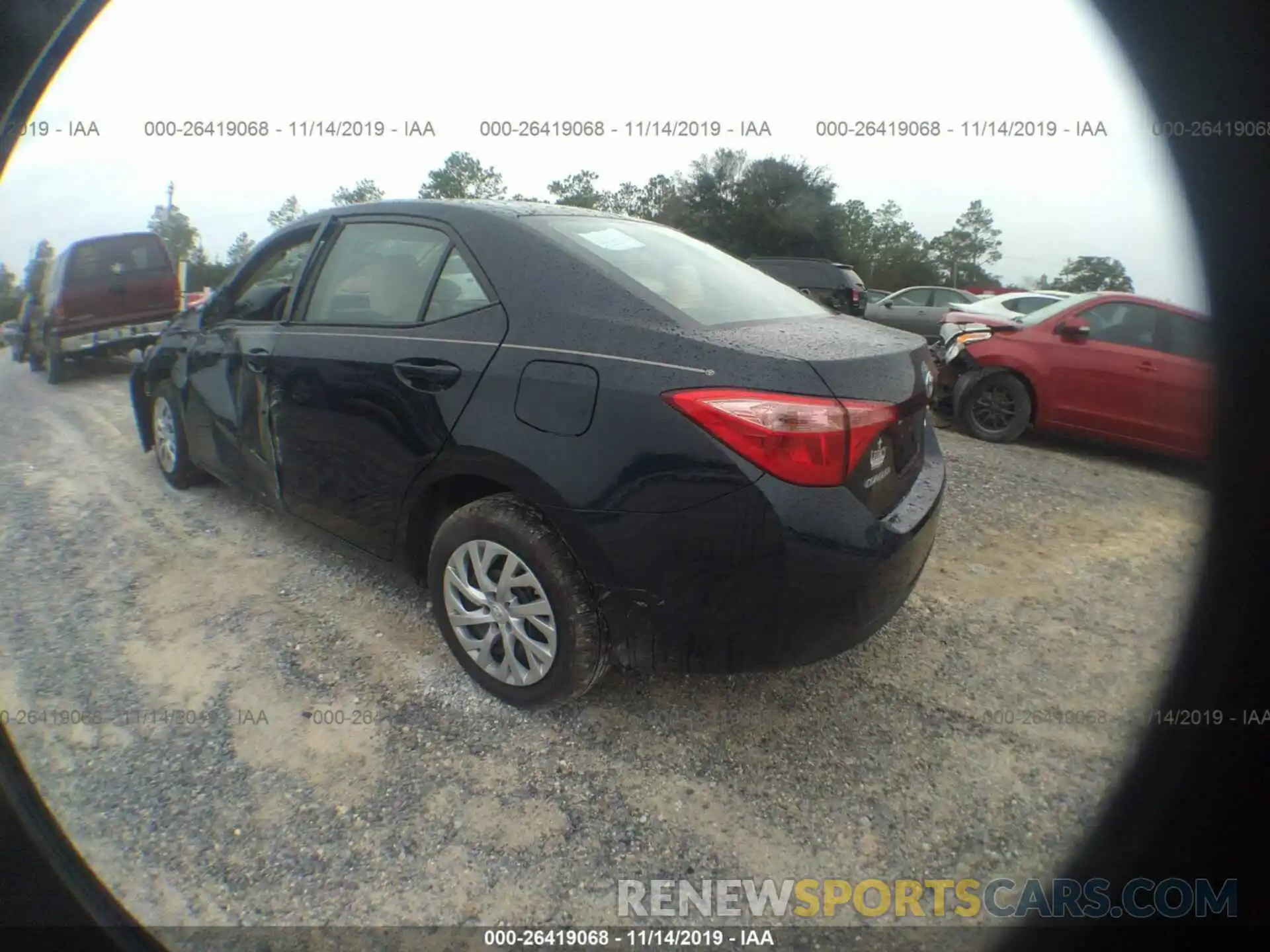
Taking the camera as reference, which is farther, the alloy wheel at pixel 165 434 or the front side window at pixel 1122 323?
the front side window at pixel 1122 323

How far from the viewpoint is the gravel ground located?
1719 mm

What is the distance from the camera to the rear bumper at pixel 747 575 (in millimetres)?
1754

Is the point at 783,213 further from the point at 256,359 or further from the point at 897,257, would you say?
the point at 256,359

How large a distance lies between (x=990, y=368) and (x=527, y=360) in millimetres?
5328

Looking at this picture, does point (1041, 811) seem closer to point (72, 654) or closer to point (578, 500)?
point (578, 500)

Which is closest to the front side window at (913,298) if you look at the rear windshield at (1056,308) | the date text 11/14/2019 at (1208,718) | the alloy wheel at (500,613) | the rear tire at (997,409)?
the rear windshield at (1056,308)

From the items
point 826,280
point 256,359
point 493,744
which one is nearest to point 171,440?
point 256,359

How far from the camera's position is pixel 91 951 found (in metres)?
1.45

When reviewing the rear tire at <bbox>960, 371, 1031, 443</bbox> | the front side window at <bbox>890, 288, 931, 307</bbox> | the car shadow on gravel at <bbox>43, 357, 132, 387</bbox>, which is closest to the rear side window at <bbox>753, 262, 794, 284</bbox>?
the front side window at <bbox>890, 288, 931, 307</bbox>

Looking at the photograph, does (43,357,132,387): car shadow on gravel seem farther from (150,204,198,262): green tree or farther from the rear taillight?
the rear taillight

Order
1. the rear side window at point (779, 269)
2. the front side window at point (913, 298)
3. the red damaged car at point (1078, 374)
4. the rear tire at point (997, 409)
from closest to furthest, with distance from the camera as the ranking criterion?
1. the red damaged car at point (1078, 374)
2. the rear tire at point (997, 409)
3. the rear side window at point (779, 269)
4. the front side window at point (913, 298)

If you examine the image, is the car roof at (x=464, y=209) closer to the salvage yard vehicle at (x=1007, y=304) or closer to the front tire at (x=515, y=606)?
the front tire at (x=515, y=606)

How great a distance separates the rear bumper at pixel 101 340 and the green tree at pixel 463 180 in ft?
17.6

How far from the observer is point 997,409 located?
237 inches
